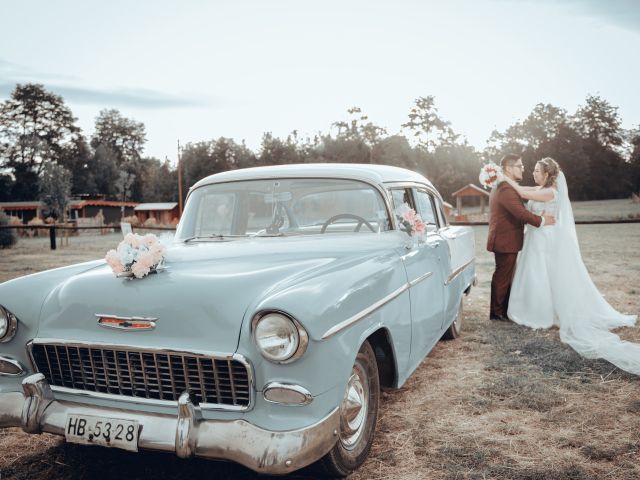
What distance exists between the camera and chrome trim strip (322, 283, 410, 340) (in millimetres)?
2584

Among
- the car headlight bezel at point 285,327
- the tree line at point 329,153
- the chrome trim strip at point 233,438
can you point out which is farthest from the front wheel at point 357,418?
the tree line at point 329,153

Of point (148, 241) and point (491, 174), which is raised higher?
point (491, 174)

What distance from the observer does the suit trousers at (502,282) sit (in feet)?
22.2

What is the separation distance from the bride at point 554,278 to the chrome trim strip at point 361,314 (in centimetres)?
326

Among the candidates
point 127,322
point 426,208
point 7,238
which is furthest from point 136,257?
point 7,238

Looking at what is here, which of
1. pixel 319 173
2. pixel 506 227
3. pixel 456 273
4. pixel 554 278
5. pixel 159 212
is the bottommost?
pixel 159 212

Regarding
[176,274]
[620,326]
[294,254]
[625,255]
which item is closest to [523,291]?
[620,326]

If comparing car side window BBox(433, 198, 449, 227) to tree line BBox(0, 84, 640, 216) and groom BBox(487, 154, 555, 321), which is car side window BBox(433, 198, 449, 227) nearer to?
groom BBox(487, 154, 555, 321)

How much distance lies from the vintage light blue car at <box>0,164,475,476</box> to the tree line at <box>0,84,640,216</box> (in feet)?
163

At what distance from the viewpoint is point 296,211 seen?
4117mm

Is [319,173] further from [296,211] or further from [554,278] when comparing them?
[554,278]

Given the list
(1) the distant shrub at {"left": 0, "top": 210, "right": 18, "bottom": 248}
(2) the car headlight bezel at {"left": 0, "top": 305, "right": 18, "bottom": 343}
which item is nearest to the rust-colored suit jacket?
(2) the car headlight bezel at {"left": 0, "top": 305, "right": 18, "bottom": 343}

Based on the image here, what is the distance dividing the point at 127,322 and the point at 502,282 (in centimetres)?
513

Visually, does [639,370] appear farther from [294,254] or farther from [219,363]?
[219,363]
